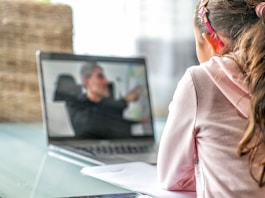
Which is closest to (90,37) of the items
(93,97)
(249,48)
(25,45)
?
(25,45)

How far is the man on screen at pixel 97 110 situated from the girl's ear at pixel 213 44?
478 millimetres

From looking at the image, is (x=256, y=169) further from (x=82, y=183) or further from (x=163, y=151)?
(x=82, y=183)

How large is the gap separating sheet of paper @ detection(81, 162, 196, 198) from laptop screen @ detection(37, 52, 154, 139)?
28 centimetres

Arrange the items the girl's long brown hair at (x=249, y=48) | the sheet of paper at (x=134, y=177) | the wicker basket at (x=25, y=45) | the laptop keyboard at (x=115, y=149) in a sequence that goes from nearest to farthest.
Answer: the girl's long brown hair at (x=249, y=48), the sheet of paper at (x=134, y=177), the laptop keyboard at (x=115, y=149), the wicker basket at (x=25, y=45)

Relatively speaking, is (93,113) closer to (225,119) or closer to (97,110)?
(97,110)

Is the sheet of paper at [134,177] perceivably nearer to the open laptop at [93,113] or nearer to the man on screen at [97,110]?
the open laptop at [93,113]

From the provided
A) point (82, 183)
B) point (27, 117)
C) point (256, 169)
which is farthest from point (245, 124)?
point (27, 117)

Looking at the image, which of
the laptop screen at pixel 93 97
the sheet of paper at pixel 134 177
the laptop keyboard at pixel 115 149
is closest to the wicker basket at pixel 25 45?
the laptop screen at pixel 93 97

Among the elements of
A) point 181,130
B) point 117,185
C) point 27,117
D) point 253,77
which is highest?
point 253,77

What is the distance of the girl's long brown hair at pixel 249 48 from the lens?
84 cm

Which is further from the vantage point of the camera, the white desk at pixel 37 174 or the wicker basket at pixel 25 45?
the wicker basket at pixel 25 45

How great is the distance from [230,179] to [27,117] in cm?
87

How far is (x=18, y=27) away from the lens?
5.16ft

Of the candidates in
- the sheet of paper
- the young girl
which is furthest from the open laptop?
the young girl
